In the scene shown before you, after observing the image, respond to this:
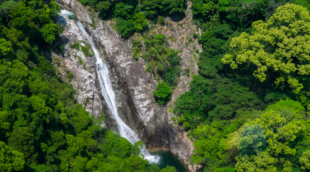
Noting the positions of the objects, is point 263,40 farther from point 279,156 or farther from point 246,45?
point 279,156

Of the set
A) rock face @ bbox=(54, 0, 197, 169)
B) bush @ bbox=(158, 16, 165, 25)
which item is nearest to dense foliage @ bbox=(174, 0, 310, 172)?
rock face @ bbox=(54, 0, 197, 169)

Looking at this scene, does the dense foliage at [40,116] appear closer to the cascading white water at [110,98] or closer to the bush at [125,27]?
the cascading white water at [110,98]

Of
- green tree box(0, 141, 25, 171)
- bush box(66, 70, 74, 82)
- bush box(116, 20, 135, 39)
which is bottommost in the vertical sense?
bush box(66, 70, 74, 82)

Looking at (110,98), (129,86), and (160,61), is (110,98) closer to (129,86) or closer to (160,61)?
(129,86)

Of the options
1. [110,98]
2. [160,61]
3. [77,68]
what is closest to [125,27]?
[160,61]

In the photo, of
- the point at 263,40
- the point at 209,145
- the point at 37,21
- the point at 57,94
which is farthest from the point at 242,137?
the point at 37,21

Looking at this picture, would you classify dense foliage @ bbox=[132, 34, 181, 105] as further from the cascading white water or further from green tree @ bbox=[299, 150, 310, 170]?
green tree @ bbox=[299, 150, 310, 170]
